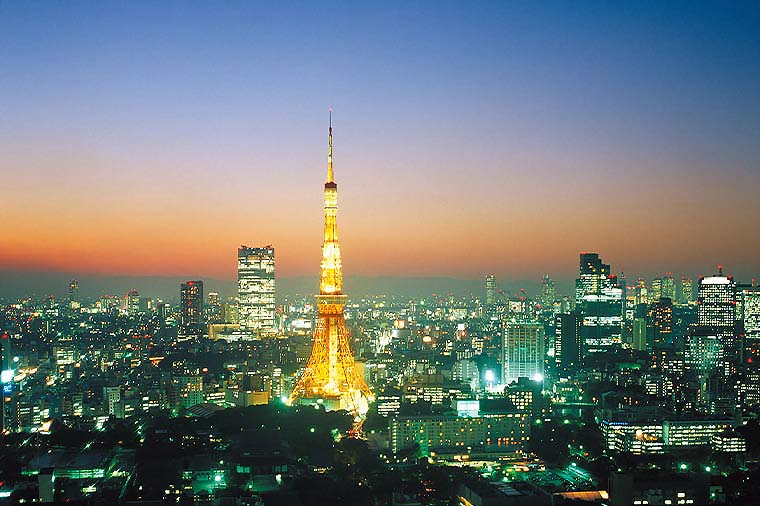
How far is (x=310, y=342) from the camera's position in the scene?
27.3 metres

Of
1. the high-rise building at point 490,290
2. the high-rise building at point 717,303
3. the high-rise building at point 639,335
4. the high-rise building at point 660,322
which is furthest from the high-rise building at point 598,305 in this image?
the high-rise building at point 490,290

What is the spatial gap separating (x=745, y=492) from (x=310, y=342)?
58.1ft

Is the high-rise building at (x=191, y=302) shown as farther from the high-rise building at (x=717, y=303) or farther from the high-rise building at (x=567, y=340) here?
the high-rise building at (x=717, y=303)

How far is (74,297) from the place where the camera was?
3506cm

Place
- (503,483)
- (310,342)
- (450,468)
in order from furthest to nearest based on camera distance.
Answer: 1. (310,342)
2. (450,468)
3. (503,483)

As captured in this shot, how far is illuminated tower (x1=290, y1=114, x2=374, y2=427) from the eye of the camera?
16844 millimetres

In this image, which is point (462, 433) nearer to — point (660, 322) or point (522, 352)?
point (522, 352)

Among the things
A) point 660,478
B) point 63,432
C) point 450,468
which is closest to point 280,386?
point 63,432

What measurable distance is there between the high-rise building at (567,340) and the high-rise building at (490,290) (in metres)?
16.1

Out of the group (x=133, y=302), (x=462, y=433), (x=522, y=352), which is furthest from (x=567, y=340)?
(x=133, y=302)

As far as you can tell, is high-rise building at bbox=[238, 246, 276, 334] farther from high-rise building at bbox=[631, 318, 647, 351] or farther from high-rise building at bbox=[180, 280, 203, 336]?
high-rise building at bbox=[631, 318, 647, 351]

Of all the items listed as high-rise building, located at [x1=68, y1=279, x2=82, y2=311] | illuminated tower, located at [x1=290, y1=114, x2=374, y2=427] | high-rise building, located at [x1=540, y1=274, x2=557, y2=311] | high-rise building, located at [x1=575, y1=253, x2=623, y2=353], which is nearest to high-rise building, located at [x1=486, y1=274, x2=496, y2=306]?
high-rise building, located at [x1=540, y1=274, x2=557, y2=311]

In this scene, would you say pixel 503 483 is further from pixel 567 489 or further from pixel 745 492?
pixel 745 492

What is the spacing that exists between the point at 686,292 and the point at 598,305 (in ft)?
27.7
